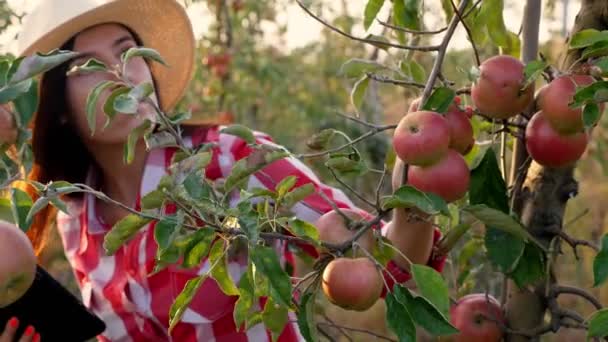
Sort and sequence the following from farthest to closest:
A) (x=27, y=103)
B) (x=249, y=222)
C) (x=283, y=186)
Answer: (x=27, y=103) < (x=283, y=186) < (x=249, y=222)

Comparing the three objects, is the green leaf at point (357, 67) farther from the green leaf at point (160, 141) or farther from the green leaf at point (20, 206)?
the green leaf at point (20, 206)

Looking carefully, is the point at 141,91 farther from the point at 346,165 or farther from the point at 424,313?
the point at 424,313

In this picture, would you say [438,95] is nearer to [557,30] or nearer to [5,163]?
[5,163]

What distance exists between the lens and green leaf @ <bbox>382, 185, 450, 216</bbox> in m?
0.79

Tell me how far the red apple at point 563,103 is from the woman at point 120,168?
1.57 feet

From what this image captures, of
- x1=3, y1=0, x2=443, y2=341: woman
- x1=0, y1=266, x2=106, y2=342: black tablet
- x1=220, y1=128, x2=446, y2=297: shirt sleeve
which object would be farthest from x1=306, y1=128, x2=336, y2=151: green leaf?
x1=0, y1=266, x2=106, y2=342: black tablet

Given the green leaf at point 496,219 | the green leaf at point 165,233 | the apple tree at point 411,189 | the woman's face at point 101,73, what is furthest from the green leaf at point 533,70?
the woman's face at point 101,73

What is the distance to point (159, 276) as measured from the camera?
1.46 metres

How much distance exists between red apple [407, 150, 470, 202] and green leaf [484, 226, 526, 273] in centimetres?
10

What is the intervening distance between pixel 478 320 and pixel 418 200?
1.09 ft

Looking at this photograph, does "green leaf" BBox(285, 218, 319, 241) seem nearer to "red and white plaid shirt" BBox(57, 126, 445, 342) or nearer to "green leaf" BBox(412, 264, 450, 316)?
"green leaf" BBox(412, 264, 450, 316)

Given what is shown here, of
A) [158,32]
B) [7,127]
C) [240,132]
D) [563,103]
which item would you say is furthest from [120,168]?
[563,103]

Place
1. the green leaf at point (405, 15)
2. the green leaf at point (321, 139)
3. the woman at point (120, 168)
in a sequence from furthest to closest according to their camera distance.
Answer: the woman at point (120, 168), the green leaf at point (405, 15), the green leaf at point (321, 139)

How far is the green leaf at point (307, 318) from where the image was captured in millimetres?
843
